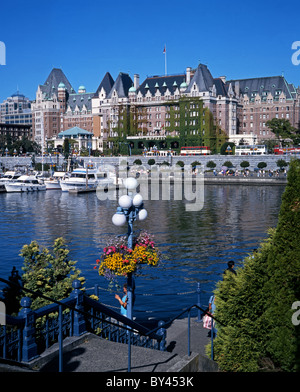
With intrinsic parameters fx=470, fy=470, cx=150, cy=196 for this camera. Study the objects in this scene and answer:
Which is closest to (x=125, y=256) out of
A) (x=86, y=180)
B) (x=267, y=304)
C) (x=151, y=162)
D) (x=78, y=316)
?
Answer: (x=78, y=316)

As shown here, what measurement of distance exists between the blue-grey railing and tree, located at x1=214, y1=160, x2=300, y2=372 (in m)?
1.51

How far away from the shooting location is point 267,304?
8.27 m

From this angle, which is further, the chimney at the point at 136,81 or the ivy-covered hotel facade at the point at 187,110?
the chimney at the point at 136,81

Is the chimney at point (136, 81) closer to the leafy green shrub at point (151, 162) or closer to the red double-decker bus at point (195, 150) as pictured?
the red double-decker bus at point (195, 150)

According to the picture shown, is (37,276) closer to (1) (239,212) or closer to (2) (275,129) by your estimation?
(1) (239,212)

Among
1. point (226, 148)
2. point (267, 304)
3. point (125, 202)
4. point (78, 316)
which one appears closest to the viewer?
point (267, 304)

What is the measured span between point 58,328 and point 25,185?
67.2 meters

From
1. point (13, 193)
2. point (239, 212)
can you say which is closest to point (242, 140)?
point (13, 193)

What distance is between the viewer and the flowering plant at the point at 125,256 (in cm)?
1088

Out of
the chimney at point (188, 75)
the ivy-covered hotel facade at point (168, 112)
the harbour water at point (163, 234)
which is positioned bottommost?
the harbour water at point (163, 234)

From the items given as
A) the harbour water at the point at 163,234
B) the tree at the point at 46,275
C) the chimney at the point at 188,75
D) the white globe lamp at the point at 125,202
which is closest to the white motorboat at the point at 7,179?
the harbour water at the point at 163,234

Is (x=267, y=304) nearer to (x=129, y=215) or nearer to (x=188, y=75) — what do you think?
(x=129, y=215)

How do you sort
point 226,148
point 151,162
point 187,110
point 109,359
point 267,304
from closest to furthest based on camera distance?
1. point 109,359
2. point 267,304
3. point 226,148
4. point 151,162
5. point 187,110

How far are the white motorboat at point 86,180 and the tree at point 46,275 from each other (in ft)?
196
